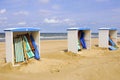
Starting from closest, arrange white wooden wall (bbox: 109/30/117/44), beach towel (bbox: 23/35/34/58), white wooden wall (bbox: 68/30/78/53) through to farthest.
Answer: beach towel (bbox: 23/35/34/58) → white wooden wall (bbox: 68/30/78/53) → white wooden wall (bbox: 109/30/117/44)

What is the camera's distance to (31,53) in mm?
13203

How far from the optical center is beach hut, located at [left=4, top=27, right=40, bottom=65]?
12031 millimetres

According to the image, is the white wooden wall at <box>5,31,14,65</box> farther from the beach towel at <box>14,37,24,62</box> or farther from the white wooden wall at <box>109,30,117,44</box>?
the white wooden wall at <box>109,30,117,44</box>

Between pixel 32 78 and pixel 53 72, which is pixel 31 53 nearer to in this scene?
pixel 53 72

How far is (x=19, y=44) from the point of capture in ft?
41.9

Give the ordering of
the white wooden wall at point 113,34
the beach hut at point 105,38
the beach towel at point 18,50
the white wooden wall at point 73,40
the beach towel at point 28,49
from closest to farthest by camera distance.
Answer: the beach towel at point 18,50 < the beach towel at point 28,49 < the white wooden wall at point 73,40 < the beach hut at point 105,38 < the white wooden wall at point 113,34

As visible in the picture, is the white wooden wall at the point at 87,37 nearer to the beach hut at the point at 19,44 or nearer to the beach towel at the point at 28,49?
the beach hut at the point at 19,44

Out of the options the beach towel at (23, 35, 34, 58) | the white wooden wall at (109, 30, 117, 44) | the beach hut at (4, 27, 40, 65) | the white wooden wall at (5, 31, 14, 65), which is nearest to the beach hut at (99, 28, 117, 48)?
the white wooden wall at (109, 30, 117, 44)

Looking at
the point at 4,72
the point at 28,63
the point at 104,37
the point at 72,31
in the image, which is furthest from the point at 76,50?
the point at 4,72

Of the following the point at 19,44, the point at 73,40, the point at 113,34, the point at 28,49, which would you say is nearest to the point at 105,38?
the point at 113,34

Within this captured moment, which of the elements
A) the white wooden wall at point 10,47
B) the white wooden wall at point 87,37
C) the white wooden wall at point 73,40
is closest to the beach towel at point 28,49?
the white wooden wall at point 10,47

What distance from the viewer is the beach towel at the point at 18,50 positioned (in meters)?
12.6

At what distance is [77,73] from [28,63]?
3.24 m

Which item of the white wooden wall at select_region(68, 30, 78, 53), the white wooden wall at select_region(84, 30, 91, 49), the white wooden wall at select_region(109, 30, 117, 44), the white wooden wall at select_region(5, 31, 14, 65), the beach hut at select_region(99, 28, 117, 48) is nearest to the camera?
the white wooden wall at select_region(5, 31, 14, 65)
